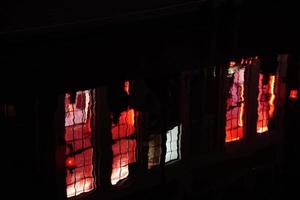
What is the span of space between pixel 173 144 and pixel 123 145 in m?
1.28

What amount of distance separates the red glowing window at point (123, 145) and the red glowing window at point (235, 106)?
2721mm

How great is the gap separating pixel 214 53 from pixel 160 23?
3.94 feet

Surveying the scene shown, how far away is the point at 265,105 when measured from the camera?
1473 cm

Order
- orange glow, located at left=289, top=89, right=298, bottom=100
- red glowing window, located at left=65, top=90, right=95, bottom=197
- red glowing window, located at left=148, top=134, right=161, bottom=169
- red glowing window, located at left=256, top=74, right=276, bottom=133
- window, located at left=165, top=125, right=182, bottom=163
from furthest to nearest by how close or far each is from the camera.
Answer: red glowing window, located at left=256, top=74, right=276, bottom=133 → orange glow, located at left=289, top=89, right=298, bottom=100 → window, located at left=165, top=125, right=182, bottom=163 → red glowing window, located at left=148, top=134, right=161, bottom=169 → red glowing window, located at left=65, top=90, right=95, bottom=197

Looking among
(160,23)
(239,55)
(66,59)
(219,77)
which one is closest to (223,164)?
(219,77)

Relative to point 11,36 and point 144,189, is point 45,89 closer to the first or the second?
point 11,36

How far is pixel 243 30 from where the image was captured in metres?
10.9

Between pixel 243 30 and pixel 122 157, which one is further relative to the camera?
pixel 122 157

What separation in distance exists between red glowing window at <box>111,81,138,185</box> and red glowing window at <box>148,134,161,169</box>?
15.8 inches

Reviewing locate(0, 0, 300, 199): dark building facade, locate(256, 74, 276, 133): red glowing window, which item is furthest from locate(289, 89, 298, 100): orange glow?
locate(256, 74, 276, 133): red glowing window

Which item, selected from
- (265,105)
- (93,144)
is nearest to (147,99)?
(93,144)

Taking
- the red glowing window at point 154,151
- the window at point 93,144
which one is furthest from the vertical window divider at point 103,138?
the red glowing window at point 154,151

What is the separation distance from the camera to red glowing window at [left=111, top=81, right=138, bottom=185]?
11781 mm

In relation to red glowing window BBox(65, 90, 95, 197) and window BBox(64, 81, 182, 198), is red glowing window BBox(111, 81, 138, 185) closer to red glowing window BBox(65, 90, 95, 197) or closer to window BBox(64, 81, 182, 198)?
window BBox(64, 81, 182, 198)
